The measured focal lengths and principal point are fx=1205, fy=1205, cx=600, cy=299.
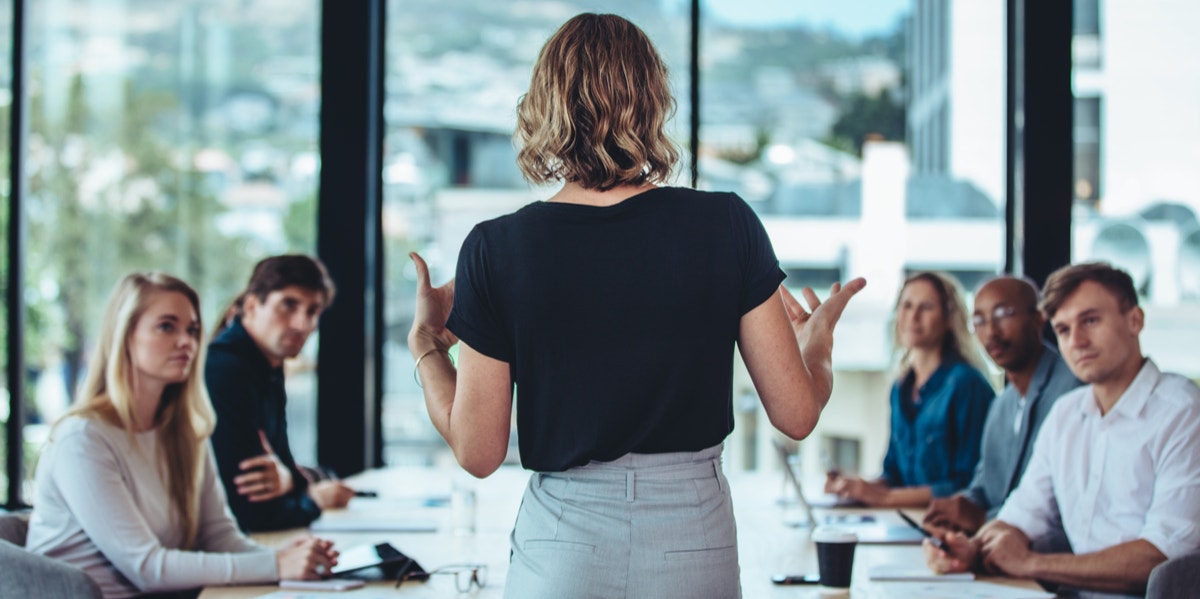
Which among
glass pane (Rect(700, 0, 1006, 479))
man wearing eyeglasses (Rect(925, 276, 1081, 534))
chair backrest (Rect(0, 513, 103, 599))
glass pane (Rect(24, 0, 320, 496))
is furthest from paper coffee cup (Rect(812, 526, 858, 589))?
glass pane (Rect(24, 0, 320, 496))

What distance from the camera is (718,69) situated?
482cm

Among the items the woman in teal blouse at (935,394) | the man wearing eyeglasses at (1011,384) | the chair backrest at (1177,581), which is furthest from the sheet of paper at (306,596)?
the woman in teal blouse at (935,394)

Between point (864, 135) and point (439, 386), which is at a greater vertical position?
point (864, 135)

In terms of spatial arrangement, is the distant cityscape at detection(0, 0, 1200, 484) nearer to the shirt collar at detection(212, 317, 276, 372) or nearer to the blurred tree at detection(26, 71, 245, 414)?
the blurred tree at detection(26, 71, 245, 414)

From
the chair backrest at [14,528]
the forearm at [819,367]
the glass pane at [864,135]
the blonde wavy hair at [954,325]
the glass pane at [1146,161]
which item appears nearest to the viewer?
the forearm at [819,367]

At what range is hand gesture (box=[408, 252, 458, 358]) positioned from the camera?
1858 millimetres

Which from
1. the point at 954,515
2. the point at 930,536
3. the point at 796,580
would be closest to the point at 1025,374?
the point at 954,515

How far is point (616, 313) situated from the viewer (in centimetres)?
161

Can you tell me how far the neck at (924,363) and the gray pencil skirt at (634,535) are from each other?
255 cm

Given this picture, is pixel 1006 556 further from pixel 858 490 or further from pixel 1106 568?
pixel 858 490

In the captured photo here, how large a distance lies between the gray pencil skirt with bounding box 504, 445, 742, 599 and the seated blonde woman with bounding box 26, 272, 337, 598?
0.95 metres

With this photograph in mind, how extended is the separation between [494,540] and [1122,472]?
4.90ft

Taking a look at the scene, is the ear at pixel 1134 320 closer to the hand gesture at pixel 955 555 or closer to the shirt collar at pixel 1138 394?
the shirt collar at pixel 1138 394

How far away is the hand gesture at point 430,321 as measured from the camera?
186cm
